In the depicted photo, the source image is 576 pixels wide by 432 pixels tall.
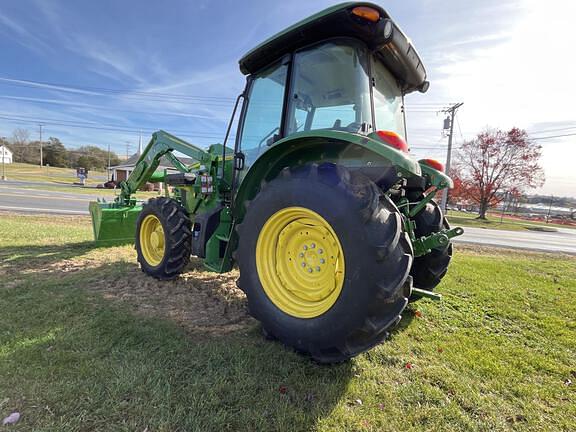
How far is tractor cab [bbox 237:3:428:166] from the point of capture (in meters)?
2.43

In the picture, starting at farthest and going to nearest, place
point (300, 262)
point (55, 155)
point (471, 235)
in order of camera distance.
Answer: point (55, 155), point (471, 235), point (300, 262)

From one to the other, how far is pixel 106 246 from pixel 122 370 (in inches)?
178

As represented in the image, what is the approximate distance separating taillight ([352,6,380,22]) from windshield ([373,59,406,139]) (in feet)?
1.59

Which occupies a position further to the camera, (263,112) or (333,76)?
(263,112)

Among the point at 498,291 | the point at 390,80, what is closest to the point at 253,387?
the point at 390,80

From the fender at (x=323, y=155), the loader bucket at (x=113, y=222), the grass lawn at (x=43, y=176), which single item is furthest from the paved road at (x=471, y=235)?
the grass lawn at (x=43, y=176)

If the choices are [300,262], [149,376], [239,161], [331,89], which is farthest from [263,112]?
[149,376]

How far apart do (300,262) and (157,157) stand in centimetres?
374

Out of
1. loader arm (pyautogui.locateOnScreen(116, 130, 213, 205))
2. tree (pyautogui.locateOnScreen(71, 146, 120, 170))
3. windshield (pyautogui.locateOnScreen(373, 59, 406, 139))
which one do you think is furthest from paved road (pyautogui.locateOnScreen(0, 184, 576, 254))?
tree (pyautogui.locateOnScreen(71, 146, 120, 170))

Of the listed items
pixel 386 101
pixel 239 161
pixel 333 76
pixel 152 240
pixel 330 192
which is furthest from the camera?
pixel 152 240

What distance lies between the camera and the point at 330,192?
2.01 metres

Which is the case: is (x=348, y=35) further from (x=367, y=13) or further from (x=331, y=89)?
(x=331, y=89)

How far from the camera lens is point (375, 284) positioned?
5.97 ft

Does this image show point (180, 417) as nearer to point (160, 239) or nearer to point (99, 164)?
point (160, 239)
